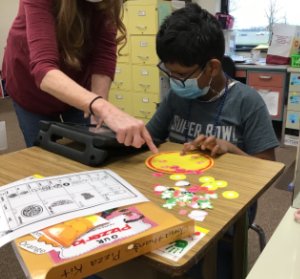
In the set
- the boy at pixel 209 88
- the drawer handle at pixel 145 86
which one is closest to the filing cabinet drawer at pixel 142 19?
the drawer handle at pixel 145 86

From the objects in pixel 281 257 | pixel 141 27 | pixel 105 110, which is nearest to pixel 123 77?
pixel 141 27

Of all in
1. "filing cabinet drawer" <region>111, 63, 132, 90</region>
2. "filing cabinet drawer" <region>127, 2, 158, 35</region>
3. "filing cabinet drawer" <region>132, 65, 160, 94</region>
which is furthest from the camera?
"filing cabinet drawer" <region>111, 63, 132, 90</region>

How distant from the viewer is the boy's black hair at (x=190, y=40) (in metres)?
1.14

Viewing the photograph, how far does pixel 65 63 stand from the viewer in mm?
1206

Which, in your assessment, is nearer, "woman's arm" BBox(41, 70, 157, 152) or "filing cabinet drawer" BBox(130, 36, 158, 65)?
"woman's arm" BBox(41, 70, 157, 152)

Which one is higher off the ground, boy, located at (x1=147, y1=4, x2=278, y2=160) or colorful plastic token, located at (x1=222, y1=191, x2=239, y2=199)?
boy, located at (x1=147, y1=4, x2=278, y2=160)

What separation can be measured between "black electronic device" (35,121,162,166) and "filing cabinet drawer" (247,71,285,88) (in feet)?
8.12

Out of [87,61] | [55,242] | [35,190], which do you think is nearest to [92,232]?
[55,242]

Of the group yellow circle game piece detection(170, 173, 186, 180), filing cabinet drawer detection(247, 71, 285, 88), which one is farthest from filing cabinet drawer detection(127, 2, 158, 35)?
yellow circle game piece detection(170, 173, 186, 180)

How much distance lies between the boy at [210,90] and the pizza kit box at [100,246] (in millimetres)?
512

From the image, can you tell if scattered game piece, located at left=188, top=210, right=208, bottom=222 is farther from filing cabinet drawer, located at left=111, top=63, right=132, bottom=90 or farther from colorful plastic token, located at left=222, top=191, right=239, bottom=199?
filing cabinet drawer, located at left=111, top=63, right=132, bottom=90

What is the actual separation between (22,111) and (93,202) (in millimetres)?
745

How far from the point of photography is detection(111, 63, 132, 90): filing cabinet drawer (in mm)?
3750

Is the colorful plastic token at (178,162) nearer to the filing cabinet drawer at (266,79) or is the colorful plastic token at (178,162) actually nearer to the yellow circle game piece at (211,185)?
the yellow circle game piece at (211,185)
